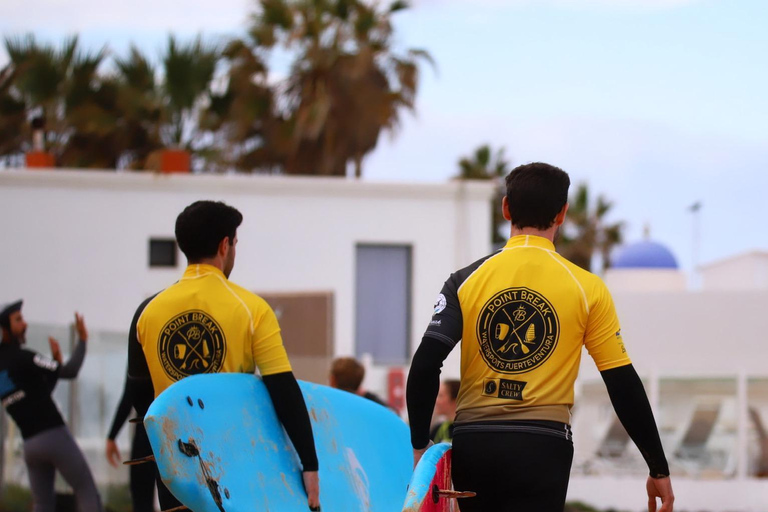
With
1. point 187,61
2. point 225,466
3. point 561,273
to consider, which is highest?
point 187,61

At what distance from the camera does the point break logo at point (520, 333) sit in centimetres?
365

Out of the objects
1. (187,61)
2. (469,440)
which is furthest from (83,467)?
(187,61)

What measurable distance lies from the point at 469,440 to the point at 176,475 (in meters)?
1.05

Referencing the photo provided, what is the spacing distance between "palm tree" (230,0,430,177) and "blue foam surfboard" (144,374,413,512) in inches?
862

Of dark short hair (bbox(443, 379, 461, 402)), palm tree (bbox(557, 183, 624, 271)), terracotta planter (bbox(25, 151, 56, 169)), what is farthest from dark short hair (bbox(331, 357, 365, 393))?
palm tree (bbox(557, 183, 624, 271))

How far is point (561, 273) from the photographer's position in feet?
12.1

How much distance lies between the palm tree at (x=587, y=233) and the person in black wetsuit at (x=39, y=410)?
40.1 m

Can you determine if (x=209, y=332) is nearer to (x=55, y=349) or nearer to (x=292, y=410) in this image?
(x=292, y=410)

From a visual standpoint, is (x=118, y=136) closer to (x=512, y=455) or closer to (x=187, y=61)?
(x=187, y=61)

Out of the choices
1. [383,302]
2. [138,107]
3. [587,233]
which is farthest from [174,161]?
[587,233]

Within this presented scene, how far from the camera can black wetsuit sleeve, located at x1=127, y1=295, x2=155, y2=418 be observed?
4617 millimetres

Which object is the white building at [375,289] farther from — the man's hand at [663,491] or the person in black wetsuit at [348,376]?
the man's hand at [663,491]

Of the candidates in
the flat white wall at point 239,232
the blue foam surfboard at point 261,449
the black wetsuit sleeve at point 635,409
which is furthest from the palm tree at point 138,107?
the black wetsuit sleeve at point 635,409

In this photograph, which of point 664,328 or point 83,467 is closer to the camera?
point 83,467
